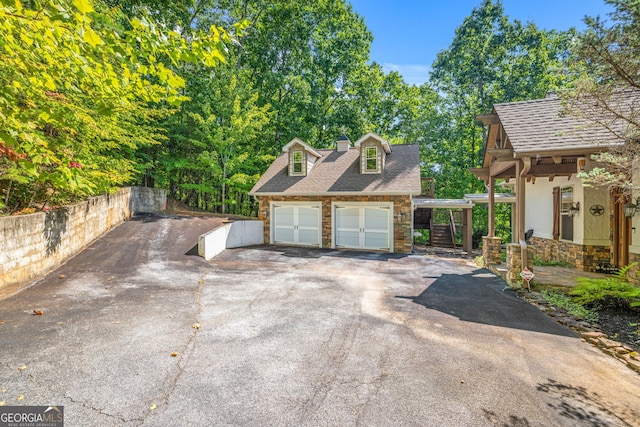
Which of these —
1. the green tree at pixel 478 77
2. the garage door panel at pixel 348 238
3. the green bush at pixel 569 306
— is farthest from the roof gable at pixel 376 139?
the green tree at pixel 478 77

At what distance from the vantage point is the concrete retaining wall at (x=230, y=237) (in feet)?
31.5

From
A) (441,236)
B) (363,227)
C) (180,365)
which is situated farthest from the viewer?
(441,236)

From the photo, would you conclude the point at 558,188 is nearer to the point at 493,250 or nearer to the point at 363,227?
the point at 493,250

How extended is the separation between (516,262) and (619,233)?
3.56 meters

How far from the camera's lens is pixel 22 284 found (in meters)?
5.90

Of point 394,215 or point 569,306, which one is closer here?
point 569,306

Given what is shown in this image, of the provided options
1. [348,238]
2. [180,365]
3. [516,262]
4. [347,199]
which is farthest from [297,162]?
[180,365]

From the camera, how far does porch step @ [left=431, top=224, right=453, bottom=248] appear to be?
17388 mm

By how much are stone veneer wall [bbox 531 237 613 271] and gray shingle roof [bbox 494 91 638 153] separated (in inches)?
146

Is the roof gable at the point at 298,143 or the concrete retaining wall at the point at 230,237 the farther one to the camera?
the roof gable at the point at 298,143

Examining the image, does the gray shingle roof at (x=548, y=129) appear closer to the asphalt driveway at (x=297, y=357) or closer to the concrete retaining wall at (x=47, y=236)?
the asphalt driveway at (x=297, y=357)

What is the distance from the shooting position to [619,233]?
25.4ft

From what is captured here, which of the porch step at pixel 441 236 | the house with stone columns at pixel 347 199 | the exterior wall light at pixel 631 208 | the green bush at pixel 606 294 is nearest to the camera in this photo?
the green bush at pixel 606 294

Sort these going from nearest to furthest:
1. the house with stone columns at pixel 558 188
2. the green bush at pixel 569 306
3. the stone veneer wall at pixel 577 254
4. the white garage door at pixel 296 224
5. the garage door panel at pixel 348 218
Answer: the green bush at pixel 569 306, the house with stone columns at pixel 558 188, the stone veneer wall at pixel 577 254, the garage door panel at pixel 348 218, the white garage door at pixel 296 224
